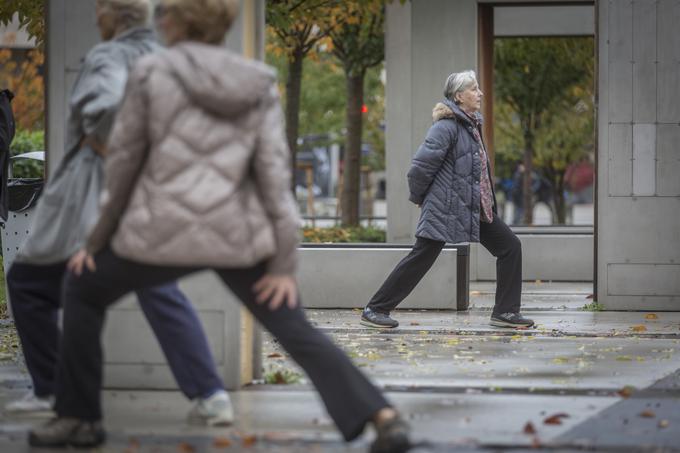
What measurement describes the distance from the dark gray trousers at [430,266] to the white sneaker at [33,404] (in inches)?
164

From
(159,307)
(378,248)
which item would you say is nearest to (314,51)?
(378,248)

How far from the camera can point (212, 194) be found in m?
4.86

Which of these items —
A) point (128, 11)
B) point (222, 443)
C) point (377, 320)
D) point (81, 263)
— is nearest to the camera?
point (81, 263)

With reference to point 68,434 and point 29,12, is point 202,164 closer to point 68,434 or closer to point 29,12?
point 68,434

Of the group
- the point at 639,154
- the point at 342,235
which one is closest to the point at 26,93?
the point at 342,235

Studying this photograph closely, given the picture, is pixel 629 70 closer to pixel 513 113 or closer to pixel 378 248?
pixel 378 248

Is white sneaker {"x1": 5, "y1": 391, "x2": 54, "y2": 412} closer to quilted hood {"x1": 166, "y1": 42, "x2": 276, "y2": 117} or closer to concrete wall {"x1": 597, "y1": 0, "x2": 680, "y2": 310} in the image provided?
quilted hood {"x1": 166, "y1": 42, "x2": 276, "y2": 117}

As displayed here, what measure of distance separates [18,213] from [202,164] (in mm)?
5830

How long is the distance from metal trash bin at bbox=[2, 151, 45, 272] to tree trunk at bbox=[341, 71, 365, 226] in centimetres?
939

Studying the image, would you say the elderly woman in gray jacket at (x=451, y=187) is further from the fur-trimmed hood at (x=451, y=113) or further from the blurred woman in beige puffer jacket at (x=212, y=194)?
the blurred woman in beige puffer jacket at (x=212, y=194)

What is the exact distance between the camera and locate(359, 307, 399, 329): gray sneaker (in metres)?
10.0

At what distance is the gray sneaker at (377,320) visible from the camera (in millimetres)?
10008

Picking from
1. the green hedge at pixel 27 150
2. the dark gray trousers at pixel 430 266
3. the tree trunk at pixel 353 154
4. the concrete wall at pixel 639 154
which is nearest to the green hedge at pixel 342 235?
the tree trunk at pixel 353 154

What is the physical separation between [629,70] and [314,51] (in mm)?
9500
